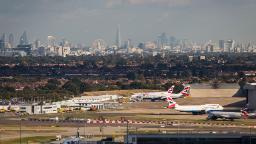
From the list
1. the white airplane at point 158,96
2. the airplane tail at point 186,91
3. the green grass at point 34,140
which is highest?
the green grass at point 34,140

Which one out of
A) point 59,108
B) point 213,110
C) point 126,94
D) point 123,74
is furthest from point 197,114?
point 123,74

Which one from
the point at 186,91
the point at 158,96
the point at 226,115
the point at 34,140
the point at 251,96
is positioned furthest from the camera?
the point at 158,96

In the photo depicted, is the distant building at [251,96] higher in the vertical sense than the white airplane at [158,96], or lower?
higher

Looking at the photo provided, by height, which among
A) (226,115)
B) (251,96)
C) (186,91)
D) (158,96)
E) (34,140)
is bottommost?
(158,96)

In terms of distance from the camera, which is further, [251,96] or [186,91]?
[186,91]

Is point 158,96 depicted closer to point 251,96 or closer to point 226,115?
point 251,96

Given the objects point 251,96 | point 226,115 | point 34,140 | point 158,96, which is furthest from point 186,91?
point 34,140

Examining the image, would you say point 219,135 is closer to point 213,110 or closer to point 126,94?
point 213,110

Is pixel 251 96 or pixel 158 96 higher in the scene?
pixel 251 96

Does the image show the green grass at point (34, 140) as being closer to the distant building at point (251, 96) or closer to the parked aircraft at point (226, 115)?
the parked aircraft at point (226, 115)

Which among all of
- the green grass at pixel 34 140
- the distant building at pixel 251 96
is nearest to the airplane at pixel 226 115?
the distant building at pixel 251 96

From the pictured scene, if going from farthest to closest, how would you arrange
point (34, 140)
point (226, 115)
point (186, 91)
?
point (186, 91)
point (226, 115)
point (34, 140)
